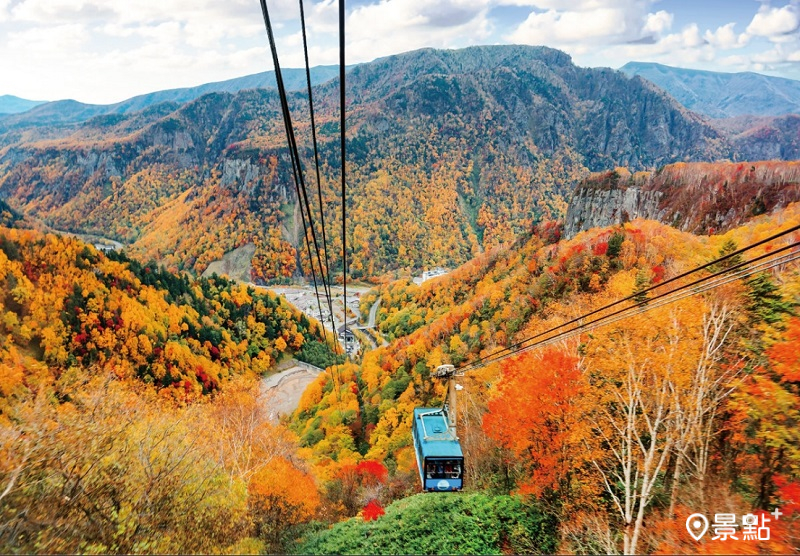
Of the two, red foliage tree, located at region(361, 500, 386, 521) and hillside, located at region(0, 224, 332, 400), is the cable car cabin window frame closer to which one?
red foliage tree, located at region(361, 500, 386, 521)

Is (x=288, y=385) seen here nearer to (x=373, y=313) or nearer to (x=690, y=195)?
(x=373, y=313)

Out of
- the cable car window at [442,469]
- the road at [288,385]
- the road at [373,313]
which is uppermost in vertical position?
the cable car window at [442,469]

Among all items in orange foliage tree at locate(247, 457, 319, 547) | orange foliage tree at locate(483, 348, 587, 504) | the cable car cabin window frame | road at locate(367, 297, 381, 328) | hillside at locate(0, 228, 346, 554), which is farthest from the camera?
road at locate(367, 297, 381, 328)

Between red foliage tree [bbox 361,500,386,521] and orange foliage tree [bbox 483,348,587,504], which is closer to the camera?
orange foliage tree [bbox 483,348,587,504]

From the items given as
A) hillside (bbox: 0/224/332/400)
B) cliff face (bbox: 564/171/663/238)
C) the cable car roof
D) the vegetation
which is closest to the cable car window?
the cable car roof

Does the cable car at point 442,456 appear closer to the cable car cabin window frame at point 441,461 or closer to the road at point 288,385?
the cable car cabin window frame at point 441,461

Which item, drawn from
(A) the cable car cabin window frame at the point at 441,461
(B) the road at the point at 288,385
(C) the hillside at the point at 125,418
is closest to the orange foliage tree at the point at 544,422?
(A) the cable car cabin window frame at the point at 441,461

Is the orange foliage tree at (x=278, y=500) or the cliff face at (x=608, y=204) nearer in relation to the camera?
the orange foliage tree at (x=278, y=500)

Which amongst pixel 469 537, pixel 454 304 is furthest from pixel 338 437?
pixel 454 304

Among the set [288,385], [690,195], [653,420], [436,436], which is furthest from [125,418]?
[690,195]

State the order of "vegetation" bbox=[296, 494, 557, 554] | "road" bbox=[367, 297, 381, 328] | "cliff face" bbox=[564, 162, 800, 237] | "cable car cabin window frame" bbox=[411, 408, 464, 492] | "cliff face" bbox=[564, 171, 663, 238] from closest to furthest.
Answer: "cable car cabin window frame" bbox=[411, 408, 464, 492] → "vegetation" bbox=[296, 494, 557, 554] → "cliff face" bbox=[564, 162, 800, 237] → "cliff face" bbox=[564, 171, 663, 238] → "road" bbox=[367, 297, 381, 328]
